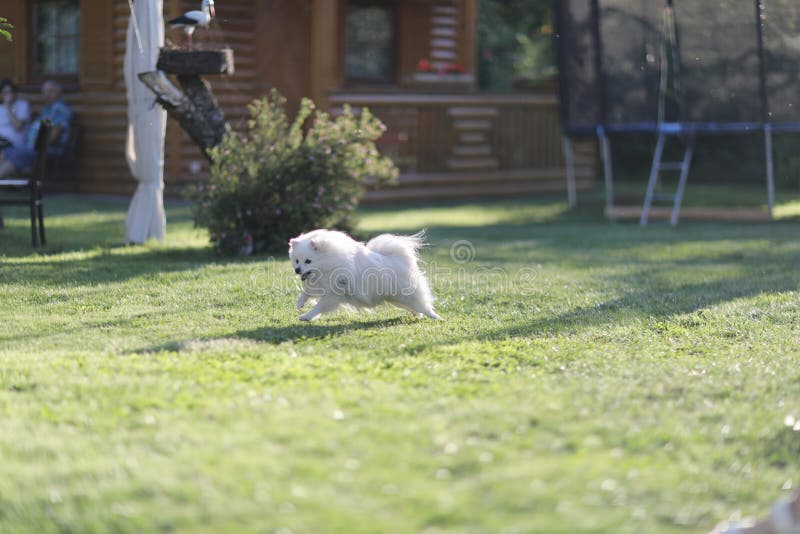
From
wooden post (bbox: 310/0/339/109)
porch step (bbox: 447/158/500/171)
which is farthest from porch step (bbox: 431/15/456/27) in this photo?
wooden post (bbox: 310/0/339/109)

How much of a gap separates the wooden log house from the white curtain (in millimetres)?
4006

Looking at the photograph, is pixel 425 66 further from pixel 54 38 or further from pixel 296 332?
pixel 296 332

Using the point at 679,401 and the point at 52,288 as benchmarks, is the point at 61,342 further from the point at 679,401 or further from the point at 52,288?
the point at 679,401

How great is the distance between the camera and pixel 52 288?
28.0 feet

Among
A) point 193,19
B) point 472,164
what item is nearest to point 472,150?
point 472,164

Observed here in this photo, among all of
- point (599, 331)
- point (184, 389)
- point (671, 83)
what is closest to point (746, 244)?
point (671, 83)

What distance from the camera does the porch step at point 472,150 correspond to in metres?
18.6

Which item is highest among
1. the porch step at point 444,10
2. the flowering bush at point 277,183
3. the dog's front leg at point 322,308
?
the porch step at point 444,10

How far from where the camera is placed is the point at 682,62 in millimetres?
15164

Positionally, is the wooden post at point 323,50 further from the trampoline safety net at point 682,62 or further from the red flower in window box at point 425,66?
the trampoline safety net at point 682,62

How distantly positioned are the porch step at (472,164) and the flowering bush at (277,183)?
7.30 m

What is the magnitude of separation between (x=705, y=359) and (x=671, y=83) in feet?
31.9

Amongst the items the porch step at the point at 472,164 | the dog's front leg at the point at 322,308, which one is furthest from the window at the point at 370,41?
the dog's front leg at the point at 322,308

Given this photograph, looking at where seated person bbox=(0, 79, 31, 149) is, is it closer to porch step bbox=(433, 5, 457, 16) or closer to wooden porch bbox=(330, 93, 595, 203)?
wooden porch bbox=(330, 93, 595, 203)
